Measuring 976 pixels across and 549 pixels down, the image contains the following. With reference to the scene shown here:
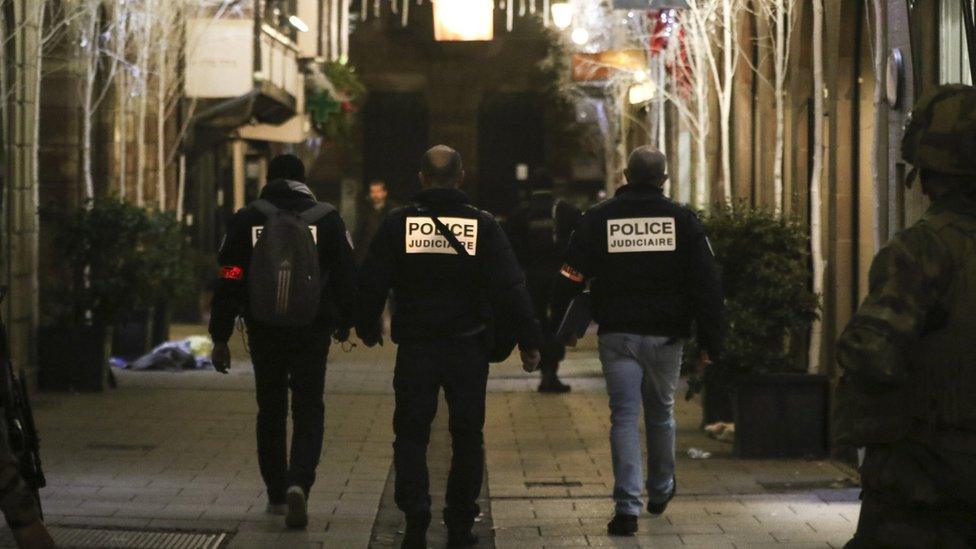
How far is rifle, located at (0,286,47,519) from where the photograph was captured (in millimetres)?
6688

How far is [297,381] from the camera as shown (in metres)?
8.55

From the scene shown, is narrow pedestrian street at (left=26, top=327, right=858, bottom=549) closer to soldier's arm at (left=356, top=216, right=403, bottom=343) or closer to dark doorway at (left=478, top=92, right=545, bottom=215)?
soldier's arm at (left=356, top=216, right=403, bottom=343)

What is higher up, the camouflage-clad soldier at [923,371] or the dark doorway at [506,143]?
the dark doorway at [506,143]

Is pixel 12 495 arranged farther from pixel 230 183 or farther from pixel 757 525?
pixel 230 183

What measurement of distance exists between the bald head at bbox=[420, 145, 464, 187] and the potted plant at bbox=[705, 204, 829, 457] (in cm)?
382

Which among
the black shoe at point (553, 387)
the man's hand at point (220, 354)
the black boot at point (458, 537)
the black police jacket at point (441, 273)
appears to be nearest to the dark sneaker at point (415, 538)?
the black boot at point (458, 537)

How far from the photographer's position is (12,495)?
6281mm

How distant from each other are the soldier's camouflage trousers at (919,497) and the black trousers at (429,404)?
3738 mm

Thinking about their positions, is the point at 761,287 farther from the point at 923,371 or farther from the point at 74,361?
the point at 923,371

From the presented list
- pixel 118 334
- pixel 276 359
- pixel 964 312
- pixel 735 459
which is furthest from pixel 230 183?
pixel 964 312

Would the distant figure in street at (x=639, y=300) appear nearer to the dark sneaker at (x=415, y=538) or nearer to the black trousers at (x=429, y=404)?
the black trousers at (x=429, y=404)

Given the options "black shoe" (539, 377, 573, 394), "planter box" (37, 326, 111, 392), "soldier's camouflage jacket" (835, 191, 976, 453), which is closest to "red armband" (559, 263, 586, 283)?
"soldier's camouflage jacket" (835, 191, 976, 453)

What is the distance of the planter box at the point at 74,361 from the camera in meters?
15.4

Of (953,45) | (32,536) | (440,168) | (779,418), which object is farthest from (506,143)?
(32,536)
